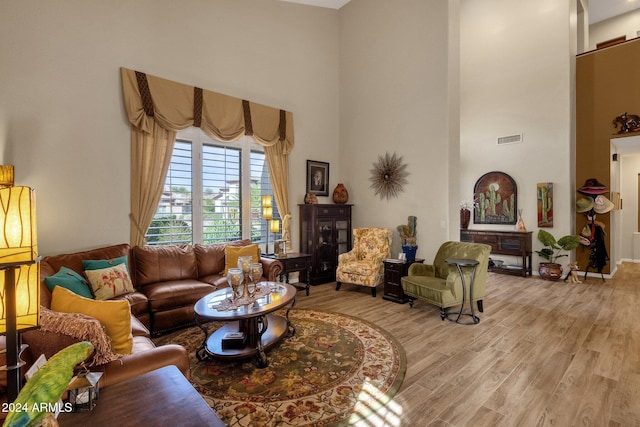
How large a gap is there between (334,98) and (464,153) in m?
3.88

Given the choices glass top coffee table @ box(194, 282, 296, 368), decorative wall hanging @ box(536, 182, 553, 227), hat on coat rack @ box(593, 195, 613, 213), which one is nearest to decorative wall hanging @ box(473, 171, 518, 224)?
decorative wall hanging @ box(536, 182, 553, 227)

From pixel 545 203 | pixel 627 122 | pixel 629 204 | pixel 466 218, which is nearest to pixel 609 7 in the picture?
pixel 627 122

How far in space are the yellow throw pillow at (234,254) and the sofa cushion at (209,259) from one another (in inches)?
3.4

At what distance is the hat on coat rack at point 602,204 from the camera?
6.09 metres

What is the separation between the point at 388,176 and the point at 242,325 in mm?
3922

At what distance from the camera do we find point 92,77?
3.86 m

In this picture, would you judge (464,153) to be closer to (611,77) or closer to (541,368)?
(611,77)

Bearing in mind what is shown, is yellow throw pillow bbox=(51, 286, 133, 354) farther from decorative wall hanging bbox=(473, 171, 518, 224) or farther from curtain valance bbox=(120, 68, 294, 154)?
decorative wall hanging bbox=(473, 171, 518, 224)

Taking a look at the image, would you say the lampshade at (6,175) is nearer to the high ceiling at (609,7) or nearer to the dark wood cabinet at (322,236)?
the dark wood cabinet at (322,236)

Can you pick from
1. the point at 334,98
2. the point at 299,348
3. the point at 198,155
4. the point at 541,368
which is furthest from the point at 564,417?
the point at 334,98

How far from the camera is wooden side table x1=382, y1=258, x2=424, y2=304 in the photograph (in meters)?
4.73

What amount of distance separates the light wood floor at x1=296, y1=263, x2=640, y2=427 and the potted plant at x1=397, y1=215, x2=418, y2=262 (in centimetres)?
77

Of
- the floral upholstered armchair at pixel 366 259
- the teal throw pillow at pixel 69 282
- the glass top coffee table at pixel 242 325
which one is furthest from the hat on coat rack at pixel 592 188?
the teal throw pillow at pixel 69 282

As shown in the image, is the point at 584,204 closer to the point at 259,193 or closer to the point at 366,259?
the point at 366,259
